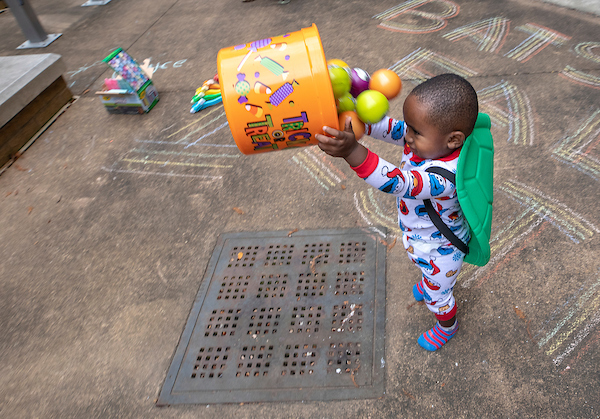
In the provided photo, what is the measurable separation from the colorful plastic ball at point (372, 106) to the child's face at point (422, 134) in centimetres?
11

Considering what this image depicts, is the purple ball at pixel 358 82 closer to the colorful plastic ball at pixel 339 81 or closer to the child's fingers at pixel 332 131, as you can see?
the colorful plastic ball at pixel 339 81

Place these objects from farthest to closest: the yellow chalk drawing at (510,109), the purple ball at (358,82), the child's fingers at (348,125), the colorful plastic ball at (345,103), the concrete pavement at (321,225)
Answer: the yellow chalk drawing at (510,109)
the concrete pavement at (321,225)
the purple ball at (358,82)
the colorful plastic ball at (345,103)
the child's fingers at (348,125)

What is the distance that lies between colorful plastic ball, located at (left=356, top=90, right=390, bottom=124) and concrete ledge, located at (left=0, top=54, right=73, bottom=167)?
447cm

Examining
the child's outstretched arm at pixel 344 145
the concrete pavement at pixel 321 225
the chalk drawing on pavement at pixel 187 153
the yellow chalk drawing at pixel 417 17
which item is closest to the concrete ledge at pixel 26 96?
the concrete pavement at pixel 321 225

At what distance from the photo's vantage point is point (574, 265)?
252 cm

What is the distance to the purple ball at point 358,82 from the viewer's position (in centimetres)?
176

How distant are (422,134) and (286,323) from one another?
153 cm

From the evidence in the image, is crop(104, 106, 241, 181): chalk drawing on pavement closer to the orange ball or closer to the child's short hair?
the orange ball

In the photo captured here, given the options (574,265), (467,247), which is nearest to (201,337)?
(467,247)

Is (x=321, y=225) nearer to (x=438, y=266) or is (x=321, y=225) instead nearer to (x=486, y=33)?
(x=438, y=266)

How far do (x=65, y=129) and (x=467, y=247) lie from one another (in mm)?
4750

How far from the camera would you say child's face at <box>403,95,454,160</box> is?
1476 mm

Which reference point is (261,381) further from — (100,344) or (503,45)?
(503,45)

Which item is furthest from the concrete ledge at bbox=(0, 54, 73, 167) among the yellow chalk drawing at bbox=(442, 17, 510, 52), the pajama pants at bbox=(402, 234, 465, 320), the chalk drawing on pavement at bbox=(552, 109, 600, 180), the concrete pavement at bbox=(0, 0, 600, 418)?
the chalk drawing on pavement at bbox=(552, 109, 600, 180)
